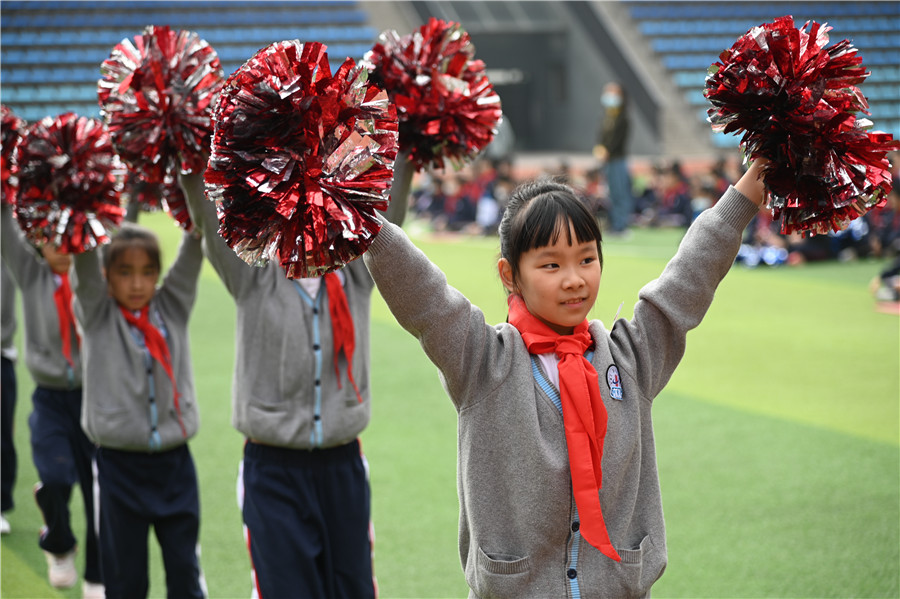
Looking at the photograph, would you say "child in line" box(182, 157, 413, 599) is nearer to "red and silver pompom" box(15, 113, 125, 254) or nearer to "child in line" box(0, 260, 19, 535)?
"red and silver pompom" box(15, 113, 125, 254)

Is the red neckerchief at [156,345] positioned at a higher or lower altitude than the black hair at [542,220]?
lower

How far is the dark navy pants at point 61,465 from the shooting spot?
11.9ft

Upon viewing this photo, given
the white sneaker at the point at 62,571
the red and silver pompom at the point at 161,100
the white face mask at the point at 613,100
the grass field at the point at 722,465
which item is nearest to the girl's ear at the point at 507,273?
the red and silver pompom at the point at 161,100

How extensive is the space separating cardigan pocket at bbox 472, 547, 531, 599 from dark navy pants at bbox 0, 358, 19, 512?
3.18 metres

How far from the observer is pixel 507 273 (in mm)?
1956

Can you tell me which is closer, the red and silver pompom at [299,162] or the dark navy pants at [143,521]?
the red and silver pompom at [299,162]

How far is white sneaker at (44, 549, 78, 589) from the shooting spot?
360cm

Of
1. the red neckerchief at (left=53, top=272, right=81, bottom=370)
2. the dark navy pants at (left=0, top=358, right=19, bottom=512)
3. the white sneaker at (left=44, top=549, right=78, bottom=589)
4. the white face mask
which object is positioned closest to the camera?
the white sneaker at (left=44, top=549, right=78, bottom=589)

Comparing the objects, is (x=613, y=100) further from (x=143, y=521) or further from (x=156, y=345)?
(x=143, y=521)

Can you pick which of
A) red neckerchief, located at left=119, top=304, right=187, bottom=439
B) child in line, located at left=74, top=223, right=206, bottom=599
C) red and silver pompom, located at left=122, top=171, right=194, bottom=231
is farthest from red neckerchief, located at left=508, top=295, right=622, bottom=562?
red neckerchief, located at left=119, top=304, right=187, bottom=439

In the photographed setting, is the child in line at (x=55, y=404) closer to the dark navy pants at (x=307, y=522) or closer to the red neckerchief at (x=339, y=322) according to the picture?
the dark navy pants at (x=307, y=522)

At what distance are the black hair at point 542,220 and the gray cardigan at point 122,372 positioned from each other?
1.52 meters

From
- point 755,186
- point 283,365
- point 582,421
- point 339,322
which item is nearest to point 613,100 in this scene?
point 339,322

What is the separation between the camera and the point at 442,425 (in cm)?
523
